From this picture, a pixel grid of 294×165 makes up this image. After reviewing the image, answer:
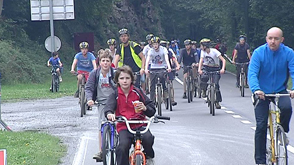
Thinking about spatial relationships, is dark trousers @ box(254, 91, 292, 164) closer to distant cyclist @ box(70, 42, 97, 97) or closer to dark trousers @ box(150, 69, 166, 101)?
dark trousers @ box(150, 69, 166, 101)

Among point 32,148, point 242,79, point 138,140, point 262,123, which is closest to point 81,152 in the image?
point 32,148

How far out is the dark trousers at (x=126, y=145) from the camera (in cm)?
835

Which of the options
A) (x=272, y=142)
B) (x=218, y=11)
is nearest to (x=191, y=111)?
(x=272, y=142)

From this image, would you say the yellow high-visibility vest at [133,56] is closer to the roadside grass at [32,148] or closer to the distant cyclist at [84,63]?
the roadside grass at [32,148]

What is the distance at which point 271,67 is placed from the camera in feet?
30.5

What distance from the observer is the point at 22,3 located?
46375 mm

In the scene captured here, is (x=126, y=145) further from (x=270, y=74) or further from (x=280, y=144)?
(x=270, y=74)

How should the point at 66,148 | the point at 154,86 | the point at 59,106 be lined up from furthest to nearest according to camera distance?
the point at 59,106 → the point at 154,86 → the point at 66,148

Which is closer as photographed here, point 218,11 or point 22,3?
point 22,3

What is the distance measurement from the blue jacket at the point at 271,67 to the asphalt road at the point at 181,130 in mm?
1675

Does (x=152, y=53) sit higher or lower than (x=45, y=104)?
higher

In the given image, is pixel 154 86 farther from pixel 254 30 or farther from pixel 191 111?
pixel 254 30

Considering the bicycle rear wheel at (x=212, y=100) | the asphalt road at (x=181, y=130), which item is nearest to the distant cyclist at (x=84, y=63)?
the asphalt road at (x=181, y=130)

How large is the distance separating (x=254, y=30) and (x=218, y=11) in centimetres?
567
